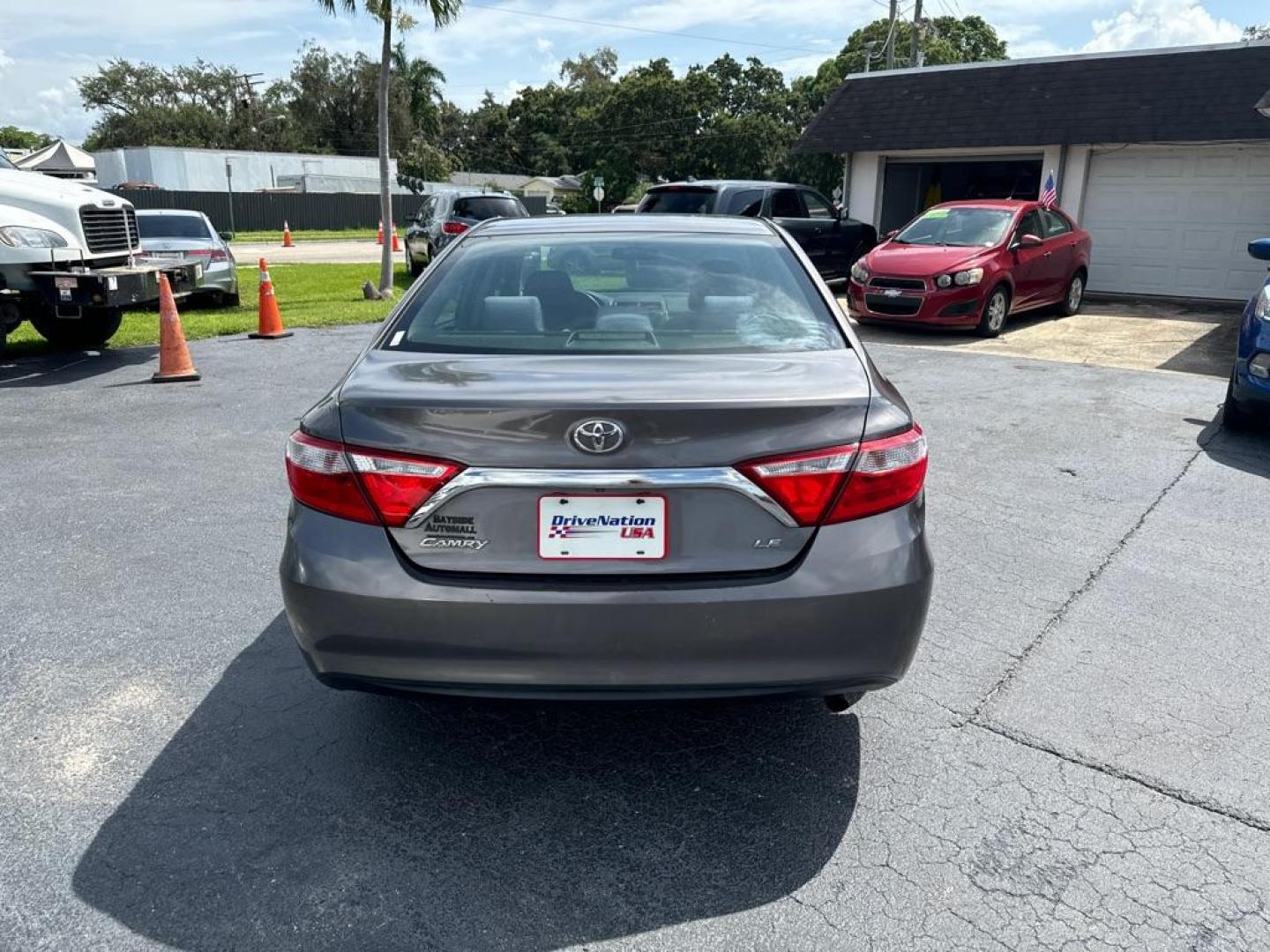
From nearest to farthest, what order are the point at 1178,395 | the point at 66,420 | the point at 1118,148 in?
the point at 66,420 → the point at 1178,395 → the point at 1118,148

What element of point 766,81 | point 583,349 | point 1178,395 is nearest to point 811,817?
point 583,349

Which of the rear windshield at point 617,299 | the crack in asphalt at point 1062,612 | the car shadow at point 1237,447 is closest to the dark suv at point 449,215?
the car shadow at point 1237,447

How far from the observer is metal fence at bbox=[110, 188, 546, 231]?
42.4 metres

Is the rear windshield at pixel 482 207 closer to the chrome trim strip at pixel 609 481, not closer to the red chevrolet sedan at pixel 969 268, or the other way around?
the red chevrolet sedan at pixel 969 268

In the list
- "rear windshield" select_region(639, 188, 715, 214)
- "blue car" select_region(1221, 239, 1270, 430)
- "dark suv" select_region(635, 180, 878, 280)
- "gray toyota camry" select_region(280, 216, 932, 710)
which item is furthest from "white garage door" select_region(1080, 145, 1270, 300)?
"gray toyota camry" select_region(280, 216, 932, 710)

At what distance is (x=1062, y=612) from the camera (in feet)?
13.3

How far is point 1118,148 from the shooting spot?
16.7 metres

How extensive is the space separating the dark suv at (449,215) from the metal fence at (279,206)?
2544 centimetres

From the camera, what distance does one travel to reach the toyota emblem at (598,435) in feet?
7.72

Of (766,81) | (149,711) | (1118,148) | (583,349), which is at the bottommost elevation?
(149,711)

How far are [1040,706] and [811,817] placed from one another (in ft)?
3.57

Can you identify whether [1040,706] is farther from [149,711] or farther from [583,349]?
[149,711]

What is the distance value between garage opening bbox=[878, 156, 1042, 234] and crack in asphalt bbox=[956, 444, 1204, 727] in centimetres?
1576

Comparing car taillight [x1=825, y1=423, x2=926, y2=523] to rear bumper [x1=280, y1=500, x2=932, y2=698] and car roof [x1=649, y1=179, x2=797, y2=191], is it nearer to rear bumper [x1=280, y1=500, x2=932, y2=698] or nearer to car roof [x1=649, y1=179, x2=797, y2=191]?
rear bumper [x1=280, y1=500, x2=932, y2=698]
